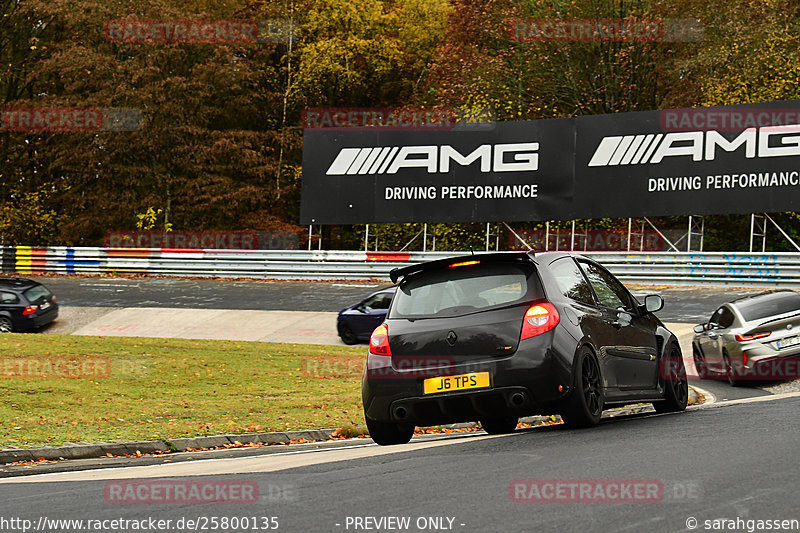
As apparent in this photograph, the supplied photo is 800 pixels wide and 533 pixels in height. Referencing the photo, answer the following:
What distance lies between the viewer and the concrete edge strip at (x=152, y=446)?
35.0 feet

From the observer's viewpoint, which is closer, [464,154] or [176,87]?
[464,154]

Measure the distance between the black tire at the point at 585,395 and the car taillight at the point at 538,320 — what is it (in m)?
0.38

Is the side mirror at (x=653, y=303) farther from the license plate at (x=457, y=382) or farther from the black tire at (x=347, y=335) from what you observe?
the black tire at (x=347, y=335)

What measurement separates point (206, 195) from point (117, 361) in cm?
2579

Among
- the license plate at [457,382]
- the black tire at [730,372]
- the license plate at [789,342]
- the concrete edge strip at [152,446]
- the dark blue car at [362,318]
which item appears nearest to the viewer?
the license plate at [457,382]

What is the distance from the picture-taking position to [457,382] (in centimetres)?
884

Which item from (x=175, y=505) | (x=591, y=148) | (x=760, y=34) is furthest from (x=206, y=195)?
(x=175, y=505)

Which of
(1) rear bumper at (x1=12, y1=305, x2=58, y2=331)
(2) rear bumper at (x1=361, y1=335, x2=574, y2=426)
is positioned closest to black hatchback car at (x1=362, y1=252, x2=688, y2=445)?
(2) rear bumper at (x1=361, y1=335, x2=574, y2=426)

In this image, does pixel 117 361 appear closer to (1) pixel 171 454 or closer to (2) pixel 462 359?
(1) pixel 171 454

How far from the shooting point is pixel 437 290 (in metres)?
9.21

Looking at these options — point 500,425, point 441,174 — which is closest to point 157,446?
point 500,425

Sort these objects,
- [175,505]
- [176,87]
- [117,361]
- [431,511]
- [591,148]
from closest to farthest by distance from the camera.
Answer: [431,511] → [175,505] → [117,361] → [591,148] → [176,87]

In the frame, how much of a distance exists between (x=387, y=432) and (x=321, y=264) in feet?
85.6

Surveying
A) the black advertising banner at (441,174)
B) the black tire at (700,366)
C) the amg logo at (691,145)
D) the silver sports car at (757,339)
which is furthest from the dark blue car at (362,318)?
the amg logo at (691,145)
